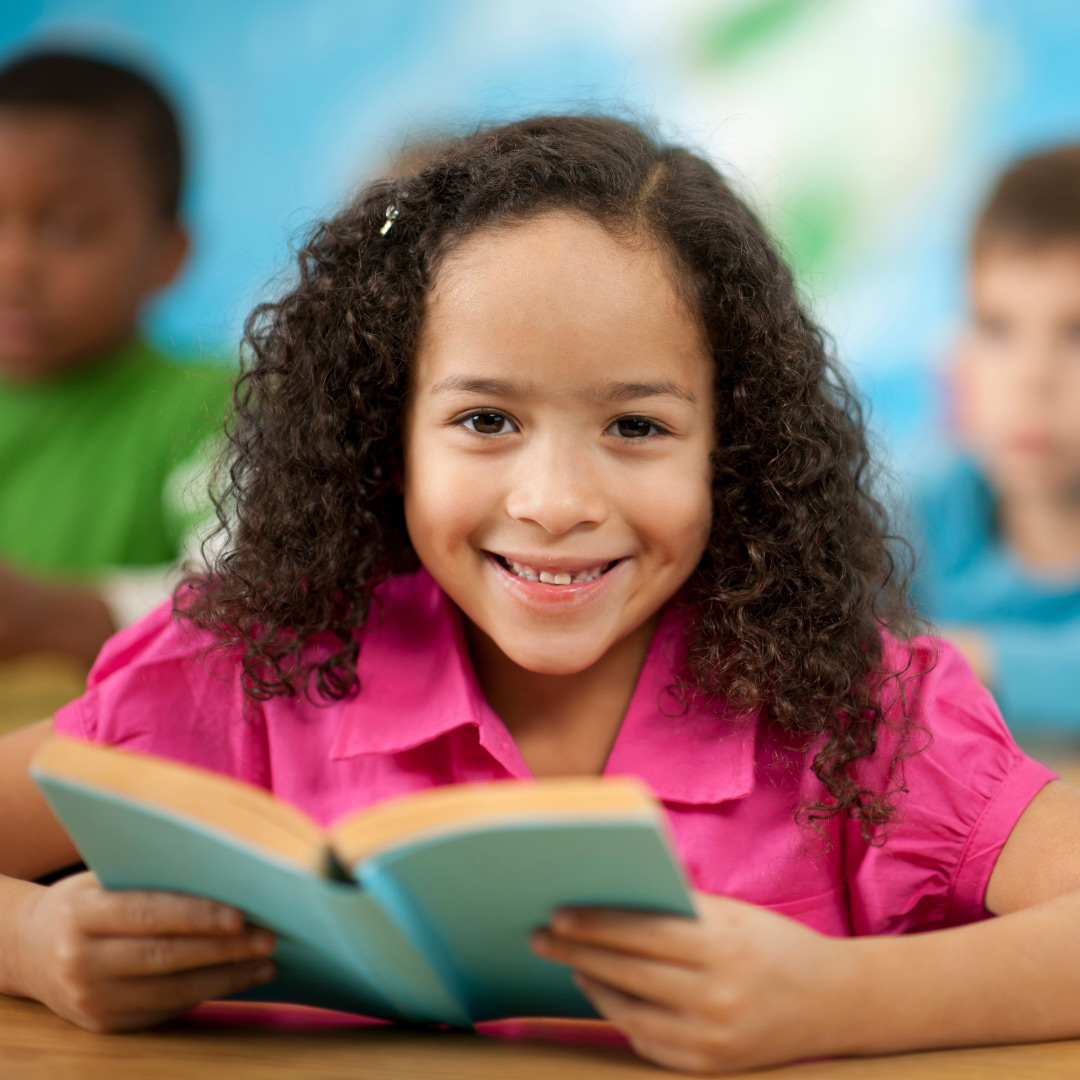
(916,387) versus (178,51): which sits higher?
(178,51)

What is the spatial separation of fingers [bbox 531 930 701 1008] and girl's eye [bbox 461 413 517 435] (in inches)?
12.0

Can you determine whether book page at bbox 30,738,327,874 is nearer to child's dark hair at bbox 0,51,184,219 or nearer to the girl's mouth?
the girl's mouth

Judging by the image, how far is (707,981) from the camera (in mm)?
559

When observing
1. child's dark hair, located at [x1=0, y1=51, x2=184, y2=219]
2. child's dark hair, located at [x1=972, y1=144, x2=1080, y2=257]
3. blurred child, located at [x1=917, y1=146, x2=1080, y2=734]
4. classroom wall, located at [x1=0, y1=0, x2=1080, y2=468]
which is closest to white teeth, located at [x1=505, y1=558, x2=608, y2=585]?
blurred child, located at [x1=917, y1=146, x2=1080, y2=734]

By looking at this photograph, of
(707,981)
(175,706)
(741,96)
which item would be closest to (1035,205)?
(741,96)

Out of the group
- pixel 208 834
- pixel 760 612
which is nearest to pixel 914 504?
Answer: pixel 760 612

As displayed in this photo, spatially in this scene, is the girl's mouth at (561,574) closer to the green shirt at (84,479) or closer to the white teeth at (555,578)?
the white teeth at (555,578)

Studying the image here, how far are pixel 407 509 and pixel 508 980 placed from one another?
32 centimetres

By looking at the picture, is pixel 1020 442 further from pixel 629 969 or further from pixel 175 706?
pixel 629 969

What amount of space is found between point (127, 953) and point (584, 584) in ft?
1.05

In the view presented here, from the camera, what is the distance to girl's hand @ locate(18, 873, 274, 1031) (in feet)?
1.94

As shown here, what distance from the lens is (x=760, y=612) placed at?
85 cm

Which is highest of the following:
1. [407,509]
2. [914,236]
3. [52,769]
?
[914,236]

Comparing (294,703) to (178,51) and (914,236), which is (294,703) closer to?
(914,236)
